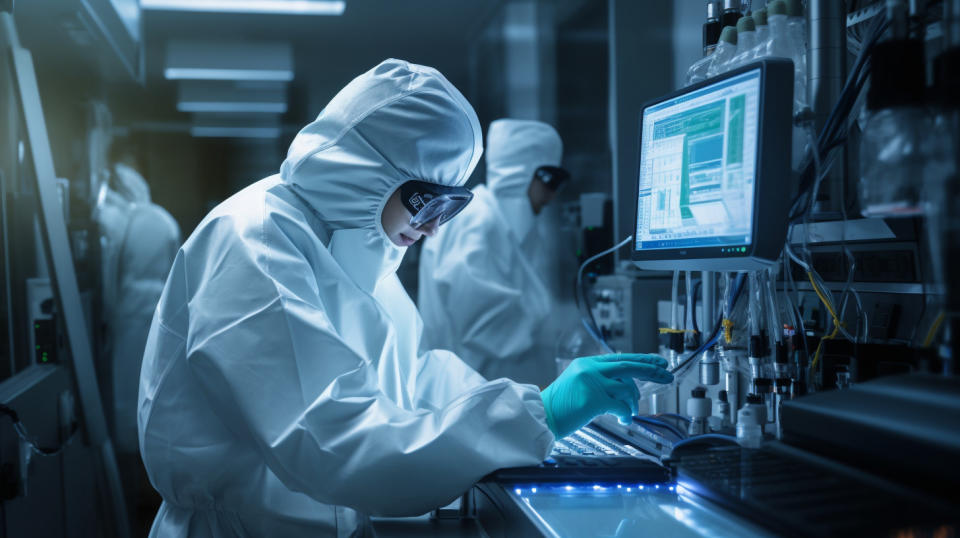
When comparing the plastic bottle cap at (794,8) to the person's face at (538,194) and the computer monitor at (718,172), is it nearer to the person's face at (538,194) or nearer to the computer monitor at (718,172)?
the computer monitor at (718,172)

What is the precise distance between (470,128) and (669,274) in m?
0.85

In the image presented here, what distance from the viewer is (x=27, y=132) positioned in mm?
2062

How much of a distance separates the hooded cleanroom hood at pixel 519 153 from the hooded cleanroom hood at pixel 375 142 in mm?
1763

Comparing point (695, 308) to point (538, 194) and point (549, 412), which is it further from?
point (538, 194)

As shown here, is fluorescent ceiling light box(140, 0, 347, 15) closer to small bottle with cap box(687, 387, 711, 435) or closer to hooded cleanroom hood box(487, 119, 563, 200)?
A: hooded cleanroom hood box(487, 119, 563, 200)

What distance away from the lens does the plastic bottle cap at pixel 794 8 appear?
110 cm

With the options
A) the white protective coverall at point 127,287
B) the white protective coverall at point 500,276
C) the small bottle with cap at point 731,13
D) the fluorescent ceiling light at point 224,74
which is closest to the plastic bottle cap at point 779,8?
the small bottle with cap at point 731,13

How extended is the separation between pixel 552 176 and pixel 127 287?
2.22 m

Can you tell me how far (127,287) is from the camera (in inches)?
140

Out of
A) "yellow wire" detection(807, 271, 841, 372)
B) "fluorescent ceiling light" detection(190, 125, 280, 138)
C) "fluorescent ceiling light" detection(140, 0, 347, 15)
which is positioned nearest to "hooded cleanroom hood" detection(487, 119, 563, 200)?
"fluorescent ceiling light" detection(140, 0, 347, 15)

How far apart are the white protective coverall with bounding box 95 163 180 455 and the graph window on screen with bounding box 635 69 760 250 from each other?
2.98 metres

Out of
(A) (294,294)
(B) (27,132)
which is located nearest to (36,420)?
(B) (27,132)

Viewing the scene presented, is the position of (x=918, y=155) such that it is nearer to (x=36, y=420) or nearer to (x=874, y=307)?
(x=874, y=307)

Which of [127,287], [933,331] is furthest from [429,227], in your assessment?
[127,287]
